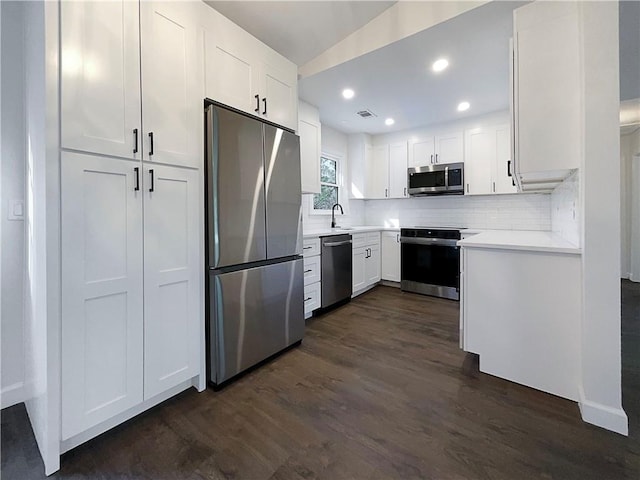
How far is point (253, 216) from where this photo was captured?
212 cm

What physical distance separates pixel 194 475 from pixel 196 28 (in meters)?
2.43

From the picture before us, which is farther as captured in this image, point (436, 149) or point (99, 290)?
point (436, 149)

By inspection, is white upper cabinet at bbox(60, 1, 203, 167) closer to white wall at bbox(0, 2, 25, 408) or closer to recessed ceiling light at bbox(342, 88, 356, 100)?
white wall at bbox(0, 2, 25, 408)

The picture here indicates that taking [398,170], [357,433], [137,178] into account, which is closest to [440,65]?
[398,170]

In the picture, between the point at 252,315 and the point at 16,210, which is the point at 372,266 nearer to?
the point at 252,315

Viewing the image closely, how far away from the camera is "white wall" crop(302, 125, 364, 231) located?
4.14m

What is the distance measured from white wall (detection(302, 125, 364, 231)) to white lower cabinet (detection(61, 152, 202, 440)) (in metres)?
2.37

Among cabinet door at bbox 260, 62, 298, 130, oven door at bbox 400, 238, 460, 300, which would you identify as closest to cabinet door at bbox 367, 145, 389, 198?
oven door at bbox 400, 238, 460, 300

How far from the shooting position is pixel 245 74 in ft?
7.07

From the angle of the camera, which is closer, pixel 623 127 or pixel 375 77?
pixel 375 77

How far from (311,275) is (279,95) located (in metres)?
1.77

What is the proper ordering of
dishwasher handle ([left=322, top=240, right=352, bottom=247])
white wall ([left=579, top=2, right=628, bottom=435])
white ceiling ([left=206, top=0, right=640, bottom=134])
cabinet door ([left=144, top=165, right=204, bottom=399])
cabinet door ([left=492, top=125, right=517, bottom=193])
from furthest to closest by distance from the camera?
1. cabinet door ([left=492, top=125, right=517, bottom=193])
2. dishwasher handle ([left=322, top=240, right=352, bottom=247])
3. white ceiling ([left=206, top=0, right=640, bottom=134])
4. cabinet door ([left=144, top=165, right=204, bottom=399])
5. white wall ([left=579, top=2, right=628, bottom=435])

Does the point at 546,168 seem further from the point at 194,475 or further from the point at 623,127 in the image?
the point at 623,127

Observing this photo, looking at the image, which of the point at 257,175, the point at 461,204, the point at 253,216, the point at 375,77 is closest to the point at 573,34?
the point at 375,77
